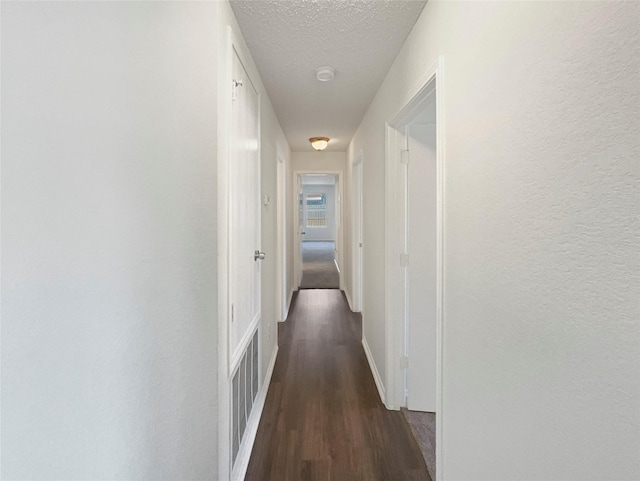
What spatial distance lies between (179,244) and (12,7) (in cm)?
67

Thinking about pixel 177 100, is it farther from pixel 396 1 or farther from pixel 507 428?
pixel 507 428

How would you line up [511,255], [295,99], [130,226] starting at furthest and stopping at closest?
[295,99] → [511,255] → [130,226]

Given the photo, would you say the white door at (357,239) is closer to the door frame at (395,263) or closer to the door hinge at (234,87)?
the door frame at (395,263)

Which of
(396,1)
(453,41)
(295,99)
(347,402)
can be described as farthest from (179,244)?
(295,99)

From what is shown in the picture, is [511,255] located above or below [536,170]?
below

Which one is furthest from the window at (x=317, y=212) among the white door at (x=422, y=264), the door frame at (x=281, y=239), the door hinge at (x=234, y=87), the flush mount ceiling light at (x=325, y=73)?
the door hinge at (x=234, y=87)

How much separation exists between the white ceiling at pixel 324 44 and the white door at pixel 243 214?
225 mm

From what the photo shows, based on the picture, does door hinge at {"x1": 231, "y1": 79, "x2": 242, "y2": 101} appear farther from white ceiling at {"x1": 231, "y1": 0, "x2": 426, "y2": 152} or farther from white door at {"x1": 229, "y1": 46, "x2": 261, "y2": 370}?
white ceiling at {"x1": 231, "y1": 0, "x2": 426, "y2": 152}

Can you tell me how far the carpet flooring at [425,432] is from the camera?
188 centimetres

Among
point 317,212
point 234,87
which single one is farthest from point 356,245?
point 317,212

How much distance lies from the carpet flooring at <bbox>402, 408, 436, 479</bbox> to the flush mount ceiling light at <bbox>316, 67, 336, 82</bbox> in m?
2.34

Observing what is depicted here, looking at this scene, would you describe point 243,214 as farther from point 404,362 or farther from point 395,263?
point 404,362

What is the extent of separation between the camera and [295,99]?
9.30 ft

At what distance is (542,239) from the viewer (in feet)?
2.57
